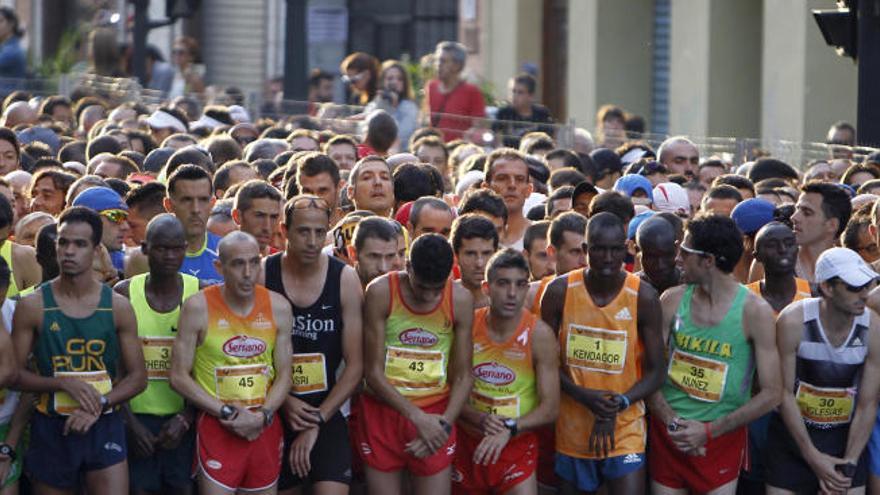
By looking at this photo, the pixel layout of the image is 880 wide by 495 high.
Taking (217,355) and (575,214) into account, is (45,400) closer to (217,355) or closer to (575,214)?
(217,355)

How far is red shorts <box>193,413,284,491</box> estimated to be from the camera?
923cm

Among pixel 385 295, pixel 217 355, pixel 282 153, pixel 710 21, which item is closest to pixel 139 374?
pixel 217 355

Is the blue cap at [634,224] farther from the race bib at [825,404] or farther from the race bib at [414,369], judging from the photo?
the race bib at [414,369]

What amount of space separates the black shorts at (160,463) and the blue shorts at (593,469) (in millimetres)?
1645

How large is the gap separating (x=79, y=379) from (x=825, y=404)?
10.6 ft

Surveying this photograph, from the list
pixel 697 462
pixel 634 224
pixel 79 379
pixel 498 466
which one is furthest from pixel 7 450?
pixel 634 224

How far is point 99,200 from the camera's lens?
1070cm

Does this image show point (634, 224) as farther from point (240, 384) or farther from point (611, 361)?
point (240, 384)

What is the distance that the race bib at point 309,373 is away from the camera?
30.9ft

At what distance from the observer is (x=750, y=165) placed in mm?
14570

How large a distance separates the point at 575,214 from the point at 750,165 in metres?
4.57

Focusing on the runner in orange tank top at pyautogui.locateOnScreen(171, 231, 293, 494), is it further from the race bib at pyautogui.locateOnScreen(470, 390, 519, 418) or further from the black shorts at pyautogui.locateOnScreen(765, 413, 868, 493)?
the black shorts at pyautogui.locateOnScreen(765, 413, 868, 493)

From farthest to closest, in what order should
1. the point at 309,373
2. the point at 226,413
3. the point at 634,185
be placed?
the point at 634,185 → the point at 309,373 → the point at 226,413

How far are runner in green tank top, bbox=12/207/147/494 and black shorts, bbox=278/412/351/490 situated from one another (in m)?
0.71
